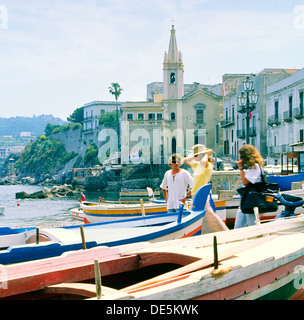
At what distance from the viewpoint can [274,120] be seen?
3588 centimetres

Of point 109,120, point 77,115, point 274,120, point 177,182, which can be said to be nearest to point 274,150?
point 274,120

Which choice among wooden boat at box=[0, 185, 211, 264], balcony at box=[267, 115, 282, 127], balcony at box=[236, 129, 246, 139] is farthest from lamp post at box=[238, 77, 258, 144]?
balcony at box=[236, 129, 246, 139]

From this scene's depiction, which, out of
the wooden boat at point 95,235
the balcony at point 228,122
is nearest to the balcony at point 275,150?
the balcony at point 228,122

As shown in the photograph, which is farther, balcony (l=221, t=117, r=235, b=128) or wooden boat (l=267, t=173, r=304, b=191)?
balcony (l=221, t=117, r=235, b=128)

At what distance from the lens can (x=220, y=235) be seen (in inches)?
201

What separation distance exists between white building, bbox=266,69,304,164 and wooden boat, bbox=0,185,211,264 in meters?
24.0

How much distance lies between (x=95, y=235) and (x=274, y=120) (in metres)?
32.2

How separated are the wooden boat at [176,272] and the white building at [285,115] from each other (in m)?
26.2

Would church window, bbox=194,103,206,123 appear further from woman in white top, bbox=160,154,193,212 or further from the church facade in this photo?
woman in white top, bbox=160,154,193,212

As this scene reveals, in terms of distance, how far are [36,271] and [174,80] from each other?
58664mm

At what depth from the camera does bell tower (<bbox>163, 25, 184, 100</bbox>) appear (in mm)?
60500

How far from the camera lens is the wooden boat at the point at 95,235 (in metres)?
4.64

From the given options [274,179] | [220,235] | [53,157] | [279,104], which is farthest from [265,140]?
[53,157]
